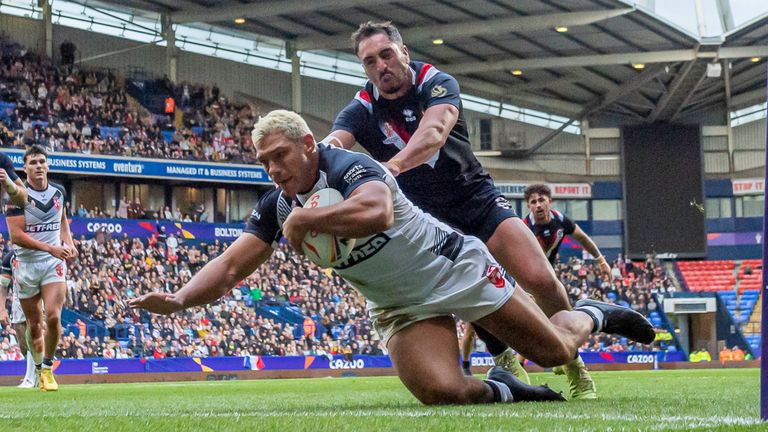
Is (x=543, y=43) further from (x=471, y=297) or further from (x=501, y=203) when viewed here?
A: (x=471, y=297)

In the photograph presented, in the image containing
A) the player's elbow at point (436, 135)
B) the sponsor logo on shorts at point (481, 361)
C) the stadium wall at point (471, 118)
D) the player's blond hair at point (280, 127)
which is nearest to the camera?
the player's blond hair at point (280, 127)

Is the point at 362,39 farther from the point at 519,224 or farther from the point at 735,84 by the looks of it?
the point at 735,84

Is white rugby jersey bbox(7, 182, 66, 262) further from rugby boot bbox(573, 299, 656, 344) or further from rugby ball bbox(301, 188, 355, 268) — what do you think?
rugby ball bbox(301, 188, 355, 268)

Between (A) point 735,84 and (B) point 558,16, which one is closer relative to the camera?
(B) point 558,16

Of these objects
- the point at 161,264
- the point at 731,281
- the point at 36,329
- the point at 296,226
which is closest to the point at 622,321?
the point at 296,226

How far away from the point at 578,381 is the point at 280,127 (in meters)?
3.75

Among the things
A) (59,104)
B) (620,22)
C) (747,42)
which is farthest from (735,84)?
(59,104)

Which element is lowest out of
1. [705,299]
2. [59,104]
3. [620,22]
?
[705,299]

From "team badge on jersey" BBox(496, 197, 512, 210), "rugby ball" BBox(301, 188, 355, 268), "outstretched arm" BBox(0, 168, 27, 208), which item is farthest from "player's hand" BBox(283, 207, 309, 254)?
"outstretched arm" BBox(0, 168, 27, 208)

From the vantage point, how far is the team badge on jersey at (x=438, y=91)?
8.10 m

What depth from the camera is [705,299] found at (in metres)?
50.7

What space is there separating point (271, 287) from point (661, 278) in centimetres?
2014

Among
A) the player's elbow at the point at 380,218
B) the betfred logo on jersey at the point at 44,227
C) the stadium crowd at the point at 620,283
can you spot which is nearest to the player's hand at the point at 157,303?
the player's elbow at the point at 380,218

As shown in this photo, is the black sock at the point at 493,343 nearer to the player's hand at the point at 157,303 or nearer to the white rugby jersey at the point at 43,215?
the player's hand at the point at 157,303
